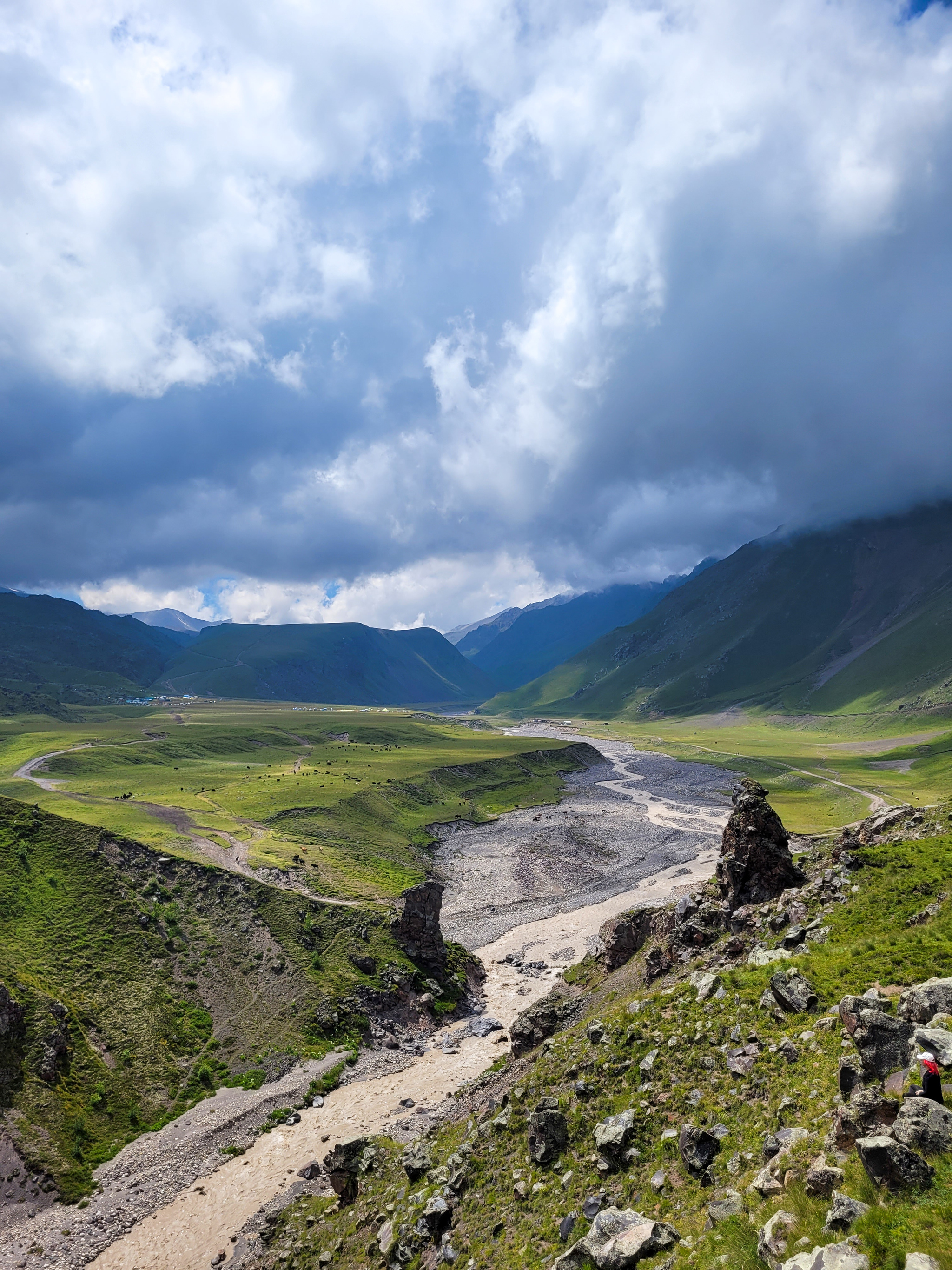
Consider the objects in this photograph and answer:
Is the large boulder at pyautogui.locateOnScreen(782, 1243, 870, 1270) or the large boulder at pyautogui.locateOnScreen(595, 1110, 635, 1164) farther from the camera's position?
the large boulder at pyautogui.locateOnScreen(595, 1110, 635, 1164)

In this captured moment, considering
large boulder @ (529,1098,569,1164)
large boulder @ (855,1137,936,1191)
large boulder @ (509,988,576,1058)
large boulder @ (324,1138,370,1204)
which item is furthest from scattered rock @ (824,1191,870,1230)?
large boulder @ (509,988,576,1058)

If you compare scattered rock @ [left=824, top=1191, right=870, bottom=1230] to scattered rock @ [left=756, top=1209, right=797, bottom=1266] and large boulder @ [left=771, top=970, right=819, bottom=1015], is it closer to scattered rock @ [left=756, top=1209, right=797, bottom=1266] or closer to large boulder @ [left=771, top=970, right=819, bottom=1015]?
scattered rock @ [left=756, top=1209, right=797, bottom=1266]

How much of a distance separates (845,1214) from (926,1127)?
281 cm

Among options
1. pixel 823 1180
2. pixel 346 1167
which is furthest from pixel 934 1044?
pixel 346 1167

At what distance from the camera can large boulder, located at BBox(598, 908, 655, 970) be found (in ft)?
175

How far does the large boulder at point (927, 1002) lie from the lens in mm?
19828

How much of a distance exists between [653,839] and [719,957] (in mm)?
109340

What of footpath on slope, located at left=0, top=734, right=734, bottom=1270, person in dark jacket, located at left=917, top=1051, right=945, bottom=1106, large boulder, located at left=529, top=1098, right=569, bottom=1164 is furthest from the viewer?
footpath on slope, located at left=0, top=734, right=734, bottom=1270

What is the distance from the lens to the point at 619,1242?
19156 millimetres

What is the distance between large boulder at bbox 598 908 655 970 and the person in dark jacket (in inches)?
1556

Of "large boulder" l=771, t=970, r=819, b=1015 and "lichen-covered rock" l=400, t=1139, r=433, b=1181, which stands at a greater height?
"large boulder" l=771, t=970, r=819, b=1015

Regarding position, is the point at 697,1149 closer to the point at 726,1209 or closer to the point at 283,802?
the point at 726,1209

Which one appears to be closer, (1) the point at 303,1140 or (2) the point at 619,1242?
(2) the point at 619,1242

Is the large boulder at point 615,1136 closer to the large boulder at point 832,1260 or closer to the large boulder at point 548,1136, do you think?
the large boulder at point 548,1136
